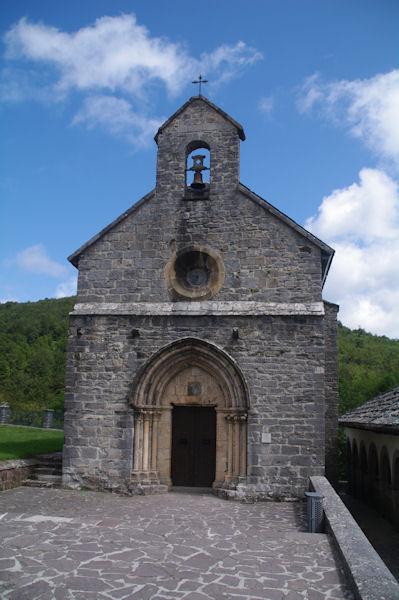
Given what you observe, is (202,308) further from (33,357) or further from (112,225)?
(33,357)

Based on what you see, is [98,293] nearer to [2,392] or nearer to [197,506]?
[197,506]

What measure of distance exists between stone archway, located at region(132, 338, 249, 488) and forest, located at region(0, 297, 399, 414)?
72.1 ft

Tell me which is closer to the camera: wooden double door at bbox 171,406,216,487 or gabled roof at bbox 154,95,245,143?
wooden double door at bbox 171,406,216,487

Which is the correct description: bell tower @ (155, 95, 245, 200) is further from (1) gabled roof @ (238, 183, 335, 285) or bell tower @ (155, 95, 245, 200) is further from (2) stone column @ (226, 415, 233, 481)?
(2) stone column @ (226, 415, 233, 481)

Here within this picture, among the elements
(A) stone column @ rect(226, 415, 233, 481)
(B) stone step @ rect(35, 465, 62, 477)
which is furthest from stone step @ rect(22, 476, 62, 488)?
(A) stone column @ rect(226, 415, 233, 481)

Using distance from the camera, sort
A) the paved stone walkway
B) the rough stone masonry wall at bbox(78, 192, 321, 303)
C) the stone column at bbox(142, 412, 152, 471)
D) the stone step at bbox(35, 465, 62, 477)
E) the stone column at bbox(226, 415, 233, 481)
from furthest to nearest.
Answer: the stone step at bbox(35, 465, 62, 477), the rough stone masonry wall at bbox(78, 192, 321, 303), the stone column at bbox(142, 412, 152, 471), the stone column at bbox(226, 415, 233, 481), the paved stone walkway

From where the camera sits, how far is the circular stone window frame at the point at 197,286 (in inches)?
438

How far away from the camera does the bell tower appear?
Answer: 11.7m

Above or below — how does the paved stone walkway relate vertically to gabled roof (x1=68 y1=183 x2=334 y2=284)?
below

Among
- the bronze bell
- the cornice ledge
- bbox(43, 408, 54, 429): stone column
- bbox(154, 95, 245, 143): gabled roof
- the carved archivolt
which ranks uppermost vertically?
bbox(154, 95, 245, 143): gabled roof

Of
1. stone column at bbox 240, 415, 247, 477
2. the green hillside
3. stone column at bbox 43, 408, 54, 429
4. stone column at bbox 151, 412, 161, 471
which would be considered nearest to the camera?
stone column at bbox 240, 415, 247, 477

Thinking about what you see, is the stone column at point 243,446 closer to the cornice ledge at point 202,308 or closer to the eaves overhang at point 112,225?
the cornice ledge at point 202,308

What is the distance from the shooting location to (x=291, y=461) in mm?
9992

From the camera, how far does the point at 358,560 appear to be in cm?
496
